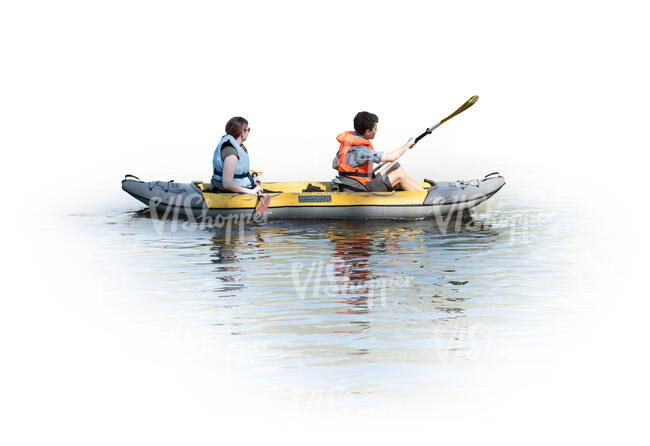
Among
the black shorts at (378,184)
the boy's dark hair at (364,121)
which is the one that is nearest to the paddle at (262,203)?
the black shorts at (378,184)

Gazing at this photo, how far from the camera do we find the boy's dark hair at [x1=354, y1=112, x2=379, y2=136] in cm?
971

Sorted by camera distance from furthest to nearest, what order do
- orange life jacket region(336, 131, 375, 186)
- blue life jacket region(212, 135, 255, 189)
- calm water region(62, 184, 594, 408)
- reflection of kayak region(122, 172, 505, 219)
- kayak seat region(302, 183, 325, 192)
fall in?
kayak seat region(302, 183, 325, 192) < reflection of kayak region(122, 172, 505, 219) < blue life jacket region(212, 135, 255, 189) < orange life jacket region(336, 131, 375, 186) < calm water region(62, 184, 594, 408)

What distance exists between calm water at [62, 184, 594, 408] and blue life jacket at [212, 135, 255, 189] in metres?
0.68

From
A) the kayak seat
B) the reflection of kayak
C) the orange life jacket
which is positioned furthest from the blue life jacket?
the orange life jacket

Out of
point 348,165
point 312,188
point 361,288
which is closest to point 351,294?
point 361,288

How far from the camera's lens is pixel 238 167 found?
33.1 feet

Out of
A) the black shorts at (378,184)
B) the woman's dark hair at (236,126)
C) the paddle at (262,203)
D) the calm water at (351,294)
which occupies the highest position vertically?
the woman's dark hair at (236,126)

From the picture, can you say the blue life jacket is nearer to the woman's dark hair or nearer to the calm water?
the woman's dark hair

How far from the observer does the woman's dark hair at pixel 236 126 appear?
389 inches

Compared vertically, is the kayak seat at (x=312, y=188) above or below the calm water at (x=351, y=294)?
above

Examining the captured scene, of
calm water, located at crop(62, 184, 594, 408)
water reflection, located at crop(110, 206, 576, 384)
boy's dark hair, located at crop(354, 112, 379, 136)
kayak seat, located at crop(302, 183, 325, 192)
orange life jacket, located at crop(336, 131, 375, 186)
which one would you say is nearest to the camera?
calm water, located at crop(62, 184, 594, 408)

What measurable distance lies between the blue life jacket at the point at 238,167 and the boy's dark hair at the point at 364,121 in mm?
1436

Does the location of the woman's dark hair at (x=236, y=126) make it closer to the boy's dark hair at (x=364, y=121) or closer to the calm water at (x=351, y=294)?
the calm water at (x=351, y=294)

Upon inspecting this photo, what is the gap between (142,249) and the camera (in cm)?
841
